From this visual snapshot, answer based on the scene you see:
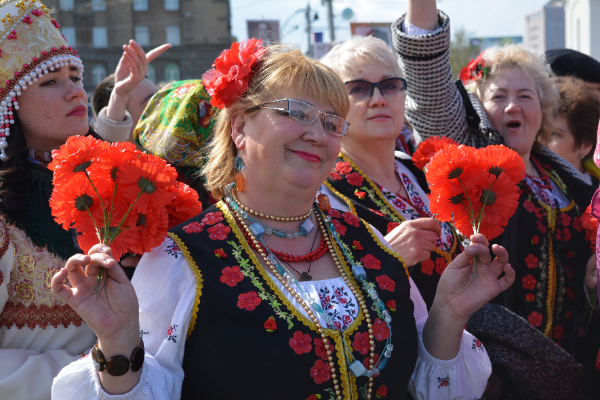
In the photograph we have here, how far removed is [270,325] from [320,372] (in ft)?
0.69

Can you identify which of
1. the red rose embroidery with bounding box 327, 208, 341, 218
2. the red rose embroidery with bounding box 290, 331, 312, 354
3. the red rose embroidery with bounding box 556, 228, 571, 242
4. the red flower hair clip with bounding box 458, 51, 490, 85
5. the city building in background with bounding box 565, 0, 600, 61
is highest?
the city building in background with bounding box 565, 0, 600, 61

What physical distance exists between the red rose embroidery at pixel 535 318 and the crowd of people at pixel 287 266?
0.04 metres

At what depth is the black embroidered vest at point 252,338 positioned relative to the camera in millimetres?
1683

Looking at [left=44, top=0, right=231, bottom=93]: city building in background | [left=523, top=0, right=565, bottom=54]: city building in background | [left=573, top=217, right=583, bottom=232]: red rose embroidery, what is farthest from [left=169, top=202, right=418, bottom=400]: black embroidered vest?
[left=523, top=0, right=565, bottom=54]: city building in background

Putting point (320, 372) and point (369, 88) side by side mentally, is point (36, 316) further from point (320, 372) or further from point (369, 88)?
point (369, 88)

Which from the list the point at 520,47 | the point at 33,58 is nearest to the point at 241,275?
the point at 33,58

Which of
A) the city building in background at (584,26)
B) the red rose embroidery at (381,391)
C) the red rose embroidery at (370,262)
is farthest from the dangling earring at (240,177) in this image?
the city building in background at (584,26)

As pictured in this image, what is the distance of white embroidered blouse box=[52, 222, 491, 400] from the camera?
1.57 meters

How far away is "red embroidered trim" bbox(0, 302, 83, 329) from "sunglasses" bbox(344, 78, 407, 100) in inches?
64.4

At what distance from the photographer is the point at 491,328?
8.18 feet

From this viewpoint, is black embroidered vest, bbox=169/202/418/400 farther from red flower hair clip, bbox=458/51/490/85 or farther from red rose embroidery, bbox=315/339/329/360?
red flower hair clip, bbox=458/51/490/85

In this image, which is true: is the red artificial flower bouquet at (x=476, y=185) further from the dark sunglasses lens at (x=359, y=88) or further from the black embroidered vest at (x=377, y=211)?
the dark sunglasses lens at (x=359, y=88)

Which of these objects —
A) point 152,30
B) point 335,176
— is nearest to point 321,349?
point 335,176

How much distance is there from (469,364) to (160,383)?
43.9 inches
